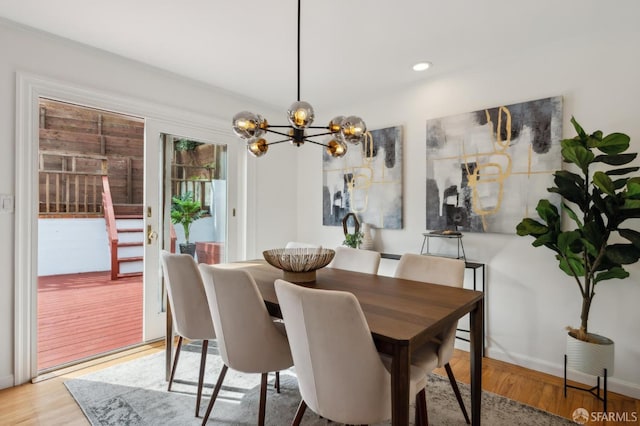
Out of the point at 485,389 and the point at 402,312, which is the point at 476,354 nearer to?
the point at 402,312

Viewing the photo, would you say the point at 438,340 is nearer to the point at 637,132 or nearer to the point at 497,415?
the point at 497,415

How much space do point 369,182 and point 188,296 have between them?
215 centimetres

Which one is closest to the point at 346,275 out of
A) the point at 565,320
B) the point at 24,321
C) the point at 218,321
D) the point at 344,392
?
the point at 218,321

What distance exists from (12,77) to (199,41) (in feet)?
4.06

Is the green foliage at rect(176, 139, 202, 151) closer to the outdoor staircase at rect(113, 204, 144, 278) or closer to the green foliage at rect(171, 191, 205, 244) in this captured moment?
the green foliage at rect(171, 191, 205, 244)

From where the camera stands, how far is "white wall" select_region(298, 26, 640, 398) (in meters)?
2.28

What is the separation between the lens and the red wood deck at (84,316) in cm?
294

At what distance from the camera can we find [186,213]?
3.41 meters

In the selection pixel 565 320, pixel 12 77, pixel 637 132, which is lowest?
pixel 565 320

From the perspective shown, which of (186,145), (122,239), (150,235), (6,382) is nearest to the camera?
(6,382)

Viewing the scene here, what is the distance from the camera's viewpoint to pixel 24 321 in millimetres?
2383

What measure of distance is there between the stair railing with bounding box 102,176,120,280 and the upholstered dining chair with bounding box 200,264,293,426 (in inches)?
176

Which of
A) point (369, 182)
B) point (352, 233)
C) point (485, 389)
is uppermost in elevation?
point (369, 182)

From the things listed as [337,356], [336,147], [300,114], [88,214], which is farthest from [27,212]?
[88,214]
